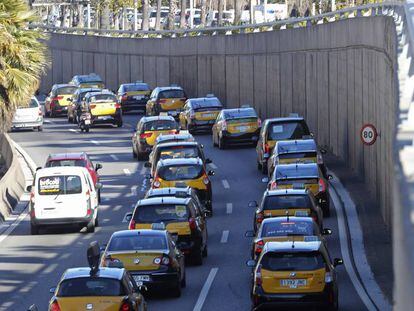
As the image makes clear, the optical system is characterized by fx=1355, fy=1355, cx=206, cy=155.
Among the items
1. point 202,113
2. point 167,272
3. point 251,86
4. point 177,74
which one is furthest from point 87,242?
point 177,74

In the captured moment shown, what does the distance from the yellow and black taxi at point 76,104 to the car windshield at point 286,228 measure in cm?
→ 3568

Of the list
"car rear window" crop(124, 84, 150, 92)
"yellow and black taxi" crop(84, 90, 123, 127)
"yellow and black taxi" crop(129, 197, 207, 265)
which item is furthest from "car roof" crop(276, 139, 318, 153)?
"car rear window" crop(124, 84, 150, 92)

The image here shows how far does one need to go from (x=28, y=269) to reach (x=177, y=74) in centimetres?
4350

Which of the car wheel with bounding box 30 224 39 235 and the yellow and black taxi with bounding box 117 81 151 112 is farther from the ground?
the yellow and black taxi with bounding box 117 81 151 112

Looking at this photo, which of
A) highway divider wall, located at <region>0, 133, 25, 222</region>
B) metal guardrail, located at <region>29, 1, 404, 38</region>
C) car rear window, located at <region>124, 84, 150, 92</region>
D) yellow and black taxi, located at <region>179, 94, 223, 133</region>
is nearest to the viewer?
highway divider wall, located at <region>0, 133, 25, 222</region>

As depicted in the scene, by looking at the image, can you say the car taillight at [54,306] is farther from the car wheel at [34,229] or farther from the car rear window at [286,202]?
the car wheel at [34,229]

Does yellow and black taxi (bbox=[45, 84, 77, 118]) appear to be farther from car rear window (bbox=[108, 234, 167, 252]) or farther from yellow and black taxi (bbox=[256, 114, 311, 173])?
car rear window (bbox=[108, 234, 167, 252])

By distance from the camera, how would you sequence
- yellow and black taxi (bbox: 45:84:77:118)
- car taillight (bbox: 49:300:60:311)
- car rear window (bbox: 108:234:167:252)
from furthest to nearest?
yellow and black taxi (bbox: 45:84:77:118) < car rear window (bbox: 108:234:167:252) < car taillight (bbox: 49:300:60:311)

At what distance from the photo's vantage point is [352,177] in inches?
1592

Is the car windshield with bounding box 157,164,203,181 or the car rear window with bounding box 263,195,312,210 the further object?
the car windshield with bounding box 157,164,203,181

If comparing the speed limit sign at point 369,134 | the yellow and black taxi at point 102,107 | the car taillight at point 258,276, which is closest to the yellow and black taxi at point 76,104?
the yellow and black taxi at point 102,107

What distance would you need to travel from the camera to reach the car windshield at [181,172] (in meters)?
34.8

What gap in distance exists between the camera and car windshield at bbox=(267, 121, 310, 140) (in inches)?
1639

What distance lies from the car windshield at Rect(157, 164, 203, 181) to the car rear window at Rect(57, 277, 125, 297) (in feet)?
51.1
